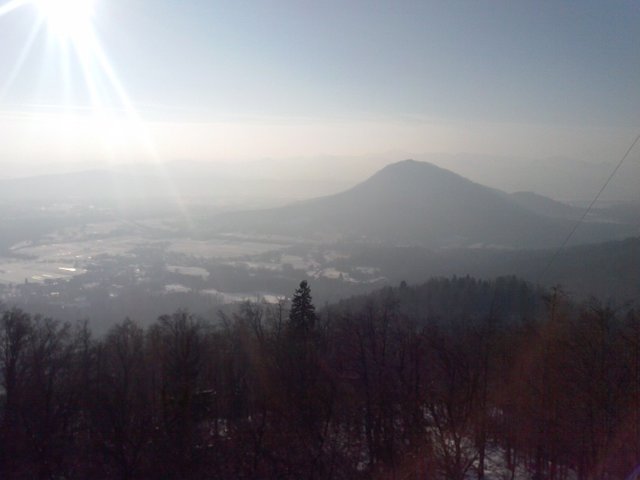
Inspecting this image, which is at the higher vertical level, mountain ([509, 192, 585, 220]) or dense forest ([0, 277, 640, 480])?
mountain ([509, 192, 585, 220])

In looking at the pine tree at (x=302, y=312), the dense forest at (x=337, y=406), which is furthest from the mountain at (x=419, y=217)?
the dense forest at (x=337, y=406)

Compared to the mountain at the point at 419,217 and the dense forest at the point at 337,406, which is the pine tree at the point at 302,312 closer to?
the dense forest at the point at 337,406

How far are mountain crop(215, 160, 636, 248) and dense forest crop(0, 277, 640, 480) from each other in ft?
178

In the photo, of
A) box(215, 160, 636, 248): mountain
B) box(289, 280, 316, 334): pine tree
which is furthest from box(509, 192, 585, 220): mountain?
box(289, 280, 316, 334): pine tree

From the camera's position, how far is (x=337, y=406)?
10.7 metres

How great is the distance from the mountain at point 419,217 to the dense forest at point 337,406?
54326 millimetres

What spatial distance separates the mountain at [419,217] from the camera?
6906 cm

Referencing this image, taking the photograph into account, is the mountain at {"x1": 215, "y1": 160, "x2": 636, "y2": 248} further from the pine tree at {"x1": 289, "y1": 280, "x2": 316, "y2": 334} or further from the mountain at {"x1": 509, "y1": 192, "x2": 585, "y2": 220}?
the pine tree at {"x1": 289, "y1": 280, "x2": 316, "y2": 334}

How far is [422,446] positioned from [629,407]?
356cm

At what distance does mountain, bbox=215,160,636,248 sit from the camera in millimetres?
69062

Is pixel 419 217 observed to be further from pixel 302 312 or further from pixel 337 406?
pixel 337 406

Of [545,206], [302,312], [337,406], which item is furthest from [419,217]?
[337,406]

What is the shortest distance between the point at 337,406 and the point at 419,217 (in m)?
72.0

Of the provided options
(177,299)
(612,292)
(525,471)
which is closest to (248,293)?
(177,299)
